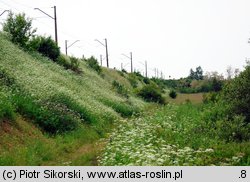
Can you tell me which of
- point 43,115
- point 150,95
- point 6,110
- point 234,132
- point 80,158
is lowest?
point 80,158

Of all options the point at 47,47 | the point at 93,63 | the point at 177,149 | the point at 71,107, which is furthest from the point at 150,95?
the point at 177,149

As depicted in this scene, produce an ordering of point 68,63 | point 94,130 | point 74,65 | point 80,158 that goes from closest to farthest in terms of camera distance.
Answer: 1. point 80,158
2. point 94,130
3. point 68,63
4. point 74,65

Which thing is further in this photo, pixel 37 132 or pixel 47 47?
pixel 47 47

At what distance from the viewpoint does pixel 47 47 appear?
38.3 metres

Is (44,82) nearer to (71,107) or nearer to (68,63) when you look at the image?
(71,107)

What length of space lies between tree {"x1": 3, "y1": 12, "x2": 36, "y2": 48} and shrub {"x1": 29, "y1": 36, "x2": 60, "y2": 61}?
1.79m

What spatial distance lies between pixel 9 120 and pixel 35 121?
6.72 ft

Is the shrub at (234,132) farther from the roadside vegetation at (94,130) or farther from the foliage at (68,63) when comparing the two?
the foliage at (68,63)

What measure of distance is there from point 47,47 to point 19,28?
4.90 m

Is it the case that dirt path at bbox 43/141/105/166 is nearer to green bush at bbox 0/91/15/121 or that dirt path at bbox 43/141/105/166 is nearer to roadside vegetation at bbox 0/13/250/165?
roadside vegetation at bbox 0/13/250/165

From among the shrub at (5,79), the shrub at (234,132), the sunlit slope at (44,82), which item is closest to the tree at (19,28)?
the sunlit slope at (44,82)

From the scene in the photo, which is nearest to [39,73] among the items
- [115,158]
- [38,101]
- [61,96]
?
[61,96]

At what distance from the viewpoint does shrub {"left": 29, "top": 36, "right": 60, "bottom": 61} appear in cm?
3713
